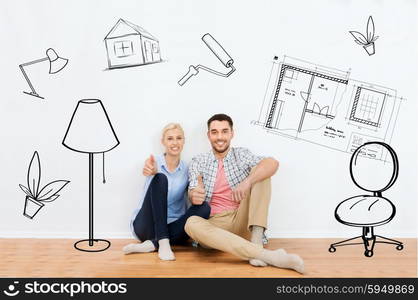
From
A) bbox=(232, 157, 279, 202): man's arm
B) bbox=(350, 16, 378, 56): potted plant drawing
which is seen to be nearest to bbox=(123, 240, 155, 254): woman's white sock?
bbox=(232, 157, 279, 202): man's arm

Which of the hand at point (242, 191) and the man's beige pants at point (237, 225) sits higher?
the hand at point (242, 191)

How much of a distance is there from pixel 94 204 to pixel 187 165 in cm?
64

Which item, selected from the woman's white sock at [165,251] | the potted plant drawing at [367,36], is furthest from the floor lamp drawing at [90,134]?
the potted plant drawing at [367,36]

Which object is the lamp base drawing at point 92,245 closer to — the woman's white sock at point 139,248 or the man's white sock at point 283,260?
the woman's white sock at point 139,248

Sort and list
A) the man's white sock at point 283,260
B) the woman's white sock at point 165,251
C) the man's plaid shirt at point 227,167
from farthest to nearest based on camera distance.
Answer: the man's plaid shirt at point 227,167, the woman's white sock at point 165,251, the man's white sock at point 283,260

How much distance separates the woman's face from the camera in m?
2.61

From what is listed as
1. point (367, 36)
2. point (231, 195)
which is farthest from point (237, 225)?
point (367, 36)

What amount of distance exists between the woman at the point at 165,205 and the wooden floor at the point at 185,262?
7 centimetres

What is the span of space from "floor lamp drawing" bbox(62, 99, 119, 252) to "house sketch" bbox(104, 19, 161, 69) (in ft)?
0.97

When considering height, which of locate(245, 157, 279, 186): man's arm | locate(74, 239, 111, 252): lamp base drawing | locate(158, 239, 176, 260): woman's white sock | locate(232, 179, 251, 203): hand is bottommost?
locate(74, 239, 111, 252): lamp base drawing

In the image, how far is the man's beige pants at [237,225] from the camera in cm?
226

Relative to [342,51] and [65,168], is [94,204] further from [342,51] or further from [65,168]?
[342,51]

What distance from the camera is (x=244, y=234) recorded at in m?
2.57

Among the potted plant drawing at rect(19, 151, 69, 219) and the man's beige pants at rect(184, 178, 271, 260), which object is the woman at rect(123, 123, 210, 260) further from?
the potted plant drawing at rect(19, 151, 69, 219)
